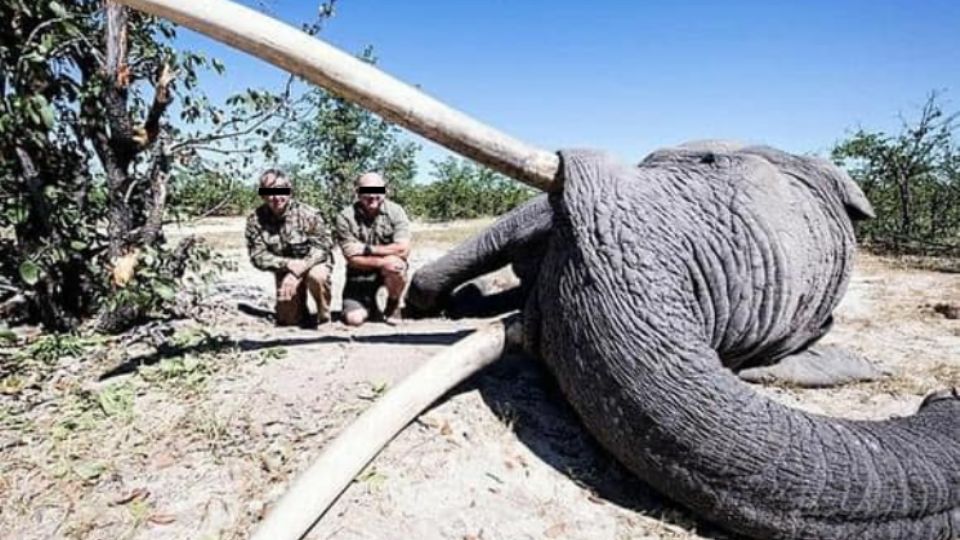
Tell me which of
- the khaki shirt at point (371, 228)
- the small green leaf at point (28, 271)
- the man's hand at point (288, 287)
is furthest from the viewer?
the khaki shirt at point (371, 228)

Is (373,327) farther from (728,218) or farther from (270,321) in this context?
(728,218)

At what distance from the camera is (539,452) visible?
3125 millimetres

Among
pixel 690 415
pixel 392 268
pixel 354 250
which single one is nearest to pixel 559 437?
pixel 690 415

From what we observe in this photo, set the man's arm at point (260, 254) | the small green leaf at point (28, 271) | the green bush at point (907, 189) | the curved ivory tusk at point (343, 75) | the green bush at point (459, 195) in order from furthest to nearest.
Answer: the green bush at point (459, 195) → the green bush at point (907, 189) → the man's arm at point (260, 254) → the small green leaf at point (28, 271) → the curved ivory tusk at point (343, 75)

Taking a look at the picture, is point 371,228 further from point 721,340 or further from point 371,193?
point 721,340

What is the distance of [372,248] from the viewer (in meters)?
5.00

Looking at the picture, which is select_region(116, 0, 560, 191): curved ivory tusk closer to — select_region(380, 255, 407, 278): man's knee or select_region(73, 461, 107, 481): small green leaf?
select_region(73, 461, 107, 481): small green leaf

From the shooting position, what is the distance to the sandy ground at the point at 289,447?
2.64 meters

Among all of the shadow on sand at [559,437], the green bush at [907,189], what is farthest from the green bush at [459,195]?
the shadow on sand at [559,437]

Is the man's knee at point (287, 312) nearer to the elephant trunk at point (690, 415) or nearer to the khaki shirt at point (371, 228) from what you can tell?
the khaki shirt at point (371, 228)

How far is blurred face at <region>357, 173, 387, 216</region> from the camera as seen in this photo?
493 cm

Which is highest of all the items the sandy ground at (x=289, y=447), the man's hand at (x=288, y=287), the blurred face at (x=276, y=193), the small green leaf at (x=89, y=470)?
the blurred face at (x=276, y=193)

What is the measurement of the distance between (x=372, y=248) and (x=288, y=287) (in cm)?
66

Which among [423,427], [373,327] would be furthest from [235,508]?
[373,327]
